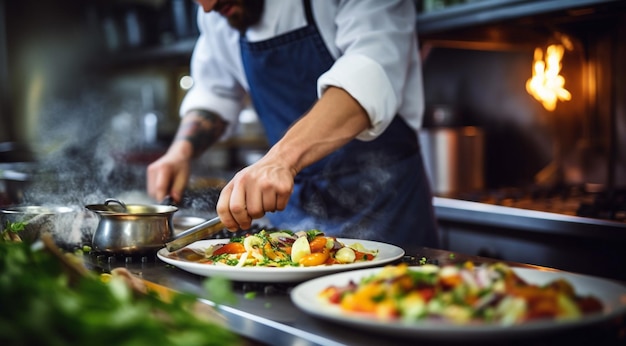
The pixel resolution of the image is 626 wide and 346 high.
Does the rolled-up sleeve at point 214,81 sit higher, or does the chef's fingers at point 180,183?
the rolled-up sleeve at point 214,81

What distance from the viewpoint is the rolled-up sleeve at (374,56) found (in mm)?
1721

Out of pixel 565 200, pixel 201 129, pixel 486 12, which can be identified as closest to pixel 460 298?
pixel 201 129

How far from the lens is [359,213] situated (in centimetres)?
213

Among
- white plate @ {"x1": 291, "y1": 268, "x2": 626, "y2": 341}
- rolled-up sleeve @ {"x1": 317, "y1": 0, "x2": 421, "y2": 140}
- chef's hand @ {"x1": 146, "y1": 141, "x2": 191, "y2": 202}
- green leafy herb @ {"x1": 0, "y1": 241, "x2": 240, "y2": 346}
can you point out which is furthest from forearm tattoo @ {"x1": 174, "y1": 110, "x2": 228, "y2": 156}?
green leafy herb @ {"x1": 0, "y1": 241, "x2": 240, "y2": 346}

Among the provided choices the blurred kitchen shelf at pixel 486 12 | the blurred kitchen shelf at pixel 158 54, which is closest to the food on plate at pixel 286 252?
the blurred kitchen shelf at pixel 486 12

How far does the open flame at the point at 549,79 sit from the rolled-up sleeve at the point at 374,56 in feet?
4.43

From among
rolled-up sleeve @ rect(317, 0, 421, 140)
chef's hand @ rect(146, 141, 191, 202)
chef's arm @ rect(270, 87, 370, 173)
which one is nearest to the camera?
chef's arm @ rect(270, 87, 370, 173)

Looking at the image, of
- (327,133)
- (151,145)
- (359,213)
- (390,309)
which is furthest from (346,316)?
(151,145)

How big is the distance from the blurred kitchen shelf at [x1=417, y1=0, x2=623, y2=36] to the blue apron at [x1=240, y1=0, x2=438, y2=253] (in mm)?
720

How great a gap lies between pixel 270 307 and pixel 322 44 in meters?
1.19

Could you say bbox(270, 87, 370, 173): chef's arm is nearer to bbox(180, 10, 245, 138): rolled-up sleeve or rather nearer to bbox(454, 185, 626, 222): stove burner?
bbox(180, 10, 245, 138): rolled-up sleeve

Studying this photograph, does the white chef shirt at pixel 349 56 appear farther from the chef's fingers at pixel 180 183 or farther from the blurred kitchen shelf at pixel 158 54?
the blurred kitchen shelf at pixel 158 54

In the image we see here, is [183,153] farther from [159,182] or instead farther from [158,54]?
[158,54]

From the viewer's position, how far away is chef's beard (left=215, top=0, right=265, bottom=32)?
7.01 feet
